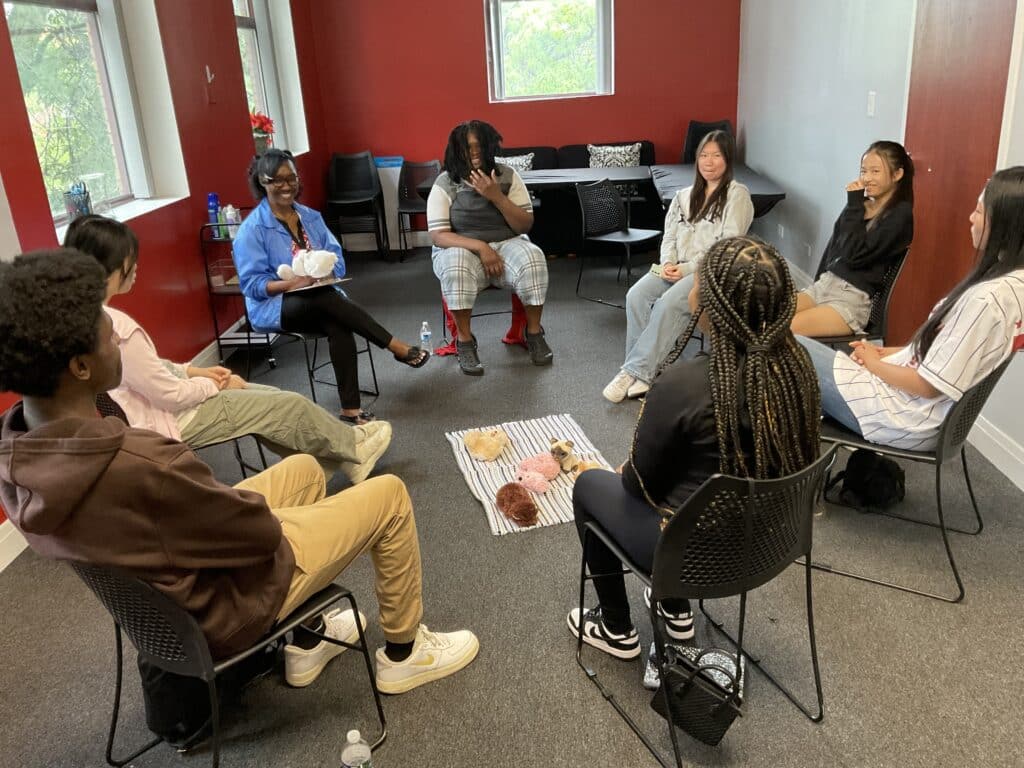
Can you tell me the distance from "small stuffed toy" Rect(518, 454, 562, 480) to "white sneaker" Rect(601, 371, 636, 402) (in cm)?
67

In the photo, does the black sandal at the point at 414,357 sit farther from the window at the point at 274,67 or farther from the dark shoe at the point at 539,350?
the window at the point at 274,67

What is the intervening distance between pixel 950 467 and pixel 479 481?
1666mm

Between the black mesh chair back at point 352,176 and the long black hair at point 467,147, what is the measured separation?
2.71 m

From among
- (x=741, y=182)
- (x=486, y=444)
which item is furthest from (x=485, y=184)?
(x=741, y=182)

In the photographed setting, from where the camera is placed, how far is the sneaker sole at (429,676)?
1.87 meters

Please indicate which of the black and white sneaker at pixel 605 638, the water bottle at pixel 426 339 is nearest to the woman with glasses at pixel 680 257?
the water bottle at pixel 426 339

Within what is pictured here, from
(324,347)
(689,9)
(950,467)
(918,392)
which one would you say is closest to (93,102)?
(324,347)

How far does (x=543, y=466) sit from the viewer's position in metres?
2.85

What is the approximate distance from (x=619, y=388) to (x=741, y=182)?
2430 millimetres

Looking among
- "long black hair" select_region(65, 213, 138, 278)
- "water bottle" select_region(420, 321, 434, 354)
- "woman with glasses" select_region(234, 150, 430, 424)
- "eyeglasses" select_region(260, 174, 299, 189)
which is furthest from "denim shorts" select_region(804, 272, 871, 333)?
"long black hair" select_region(65, 213, 138, 278)


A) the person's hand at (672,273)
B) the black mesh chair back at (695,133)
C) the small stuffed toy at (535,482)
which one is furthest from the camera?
the black mesh chair back at (695,133)

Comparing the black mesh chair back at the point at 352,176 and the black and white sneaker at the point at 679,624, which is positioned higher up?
the black mesh chair back at the point at 352,176

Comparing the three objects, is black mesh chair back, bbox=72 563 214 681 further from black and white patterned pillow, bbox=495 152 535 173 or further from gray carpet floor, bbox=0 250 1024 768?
black and white patterned pillow, bbox=495 152 535 173

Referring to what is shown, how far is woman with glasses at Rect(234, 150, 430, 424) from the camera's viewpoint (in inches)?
130
